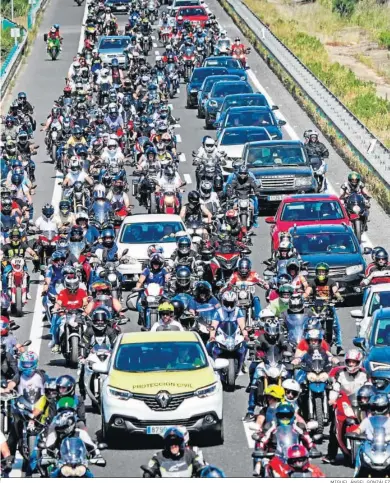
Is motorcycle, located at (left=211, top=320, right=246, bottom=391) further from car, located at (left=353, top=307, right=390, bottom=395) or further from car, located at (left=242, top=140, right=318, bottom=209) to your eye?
car, located at (left=242, top=140, right=318, bottom=209)

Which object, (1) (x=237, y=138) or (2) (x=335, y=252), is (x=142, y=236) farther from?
(1) (x=237, y=138)

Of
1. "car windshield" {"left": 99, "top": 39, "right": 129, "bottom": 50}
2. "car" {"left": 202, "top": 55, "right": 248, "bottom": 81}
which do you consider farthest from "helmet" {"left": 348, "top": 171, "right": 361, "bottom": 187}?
"car windshield" {"left": 99, "top": 39, "right": 129, "bottom": 50}

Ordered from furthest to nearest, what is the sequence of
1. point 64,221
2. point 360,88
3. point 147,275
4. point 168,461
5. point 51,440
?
point 360,88
point 64,221
point 147,275
point 51,440
point 168,461

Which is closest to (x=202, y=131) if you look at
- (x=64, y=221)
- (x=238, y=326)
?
(x=64, y=221)

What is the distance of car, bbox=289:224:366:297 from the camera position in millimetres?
31250

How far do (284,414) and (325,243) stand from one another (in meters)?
12.9

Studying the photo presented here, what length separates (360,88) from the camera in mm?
62469

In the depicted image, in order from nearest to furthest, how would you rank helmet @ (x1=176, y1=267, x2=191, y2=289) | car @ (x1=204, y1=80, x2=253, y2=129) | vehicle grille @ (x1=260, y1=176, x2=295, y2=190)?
1. helmet @ (x1=176, y1=267, x2=191, y2=289)
2. vehicle grille @ (x1=260, y1=176, x2=295, y2=190)
3. car @ (x1=204, y1=80, x2=253, y2=129)

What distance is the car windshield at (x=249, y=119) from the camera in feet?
158

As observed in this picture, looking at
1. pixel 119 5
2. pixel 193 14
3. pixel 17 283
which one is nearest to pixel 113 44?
pixel 193 14

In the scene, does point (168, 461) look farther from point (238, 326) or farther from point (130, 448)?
point (238, 326)

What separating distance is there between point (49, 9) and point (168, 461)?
243 ft

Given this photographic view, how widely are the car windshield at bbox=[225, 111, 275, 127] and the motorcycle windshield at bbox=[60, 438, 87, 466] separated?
29.9 m

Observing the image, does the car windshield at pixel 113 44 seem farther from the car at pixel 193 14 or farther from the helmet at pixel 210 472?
the helmet at pixel 210 472
